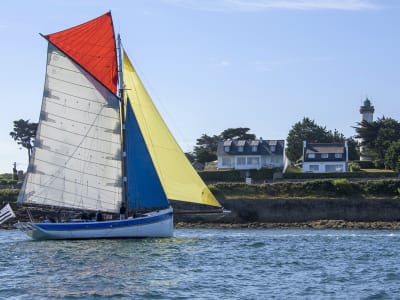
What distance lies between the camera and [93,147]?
51.2m

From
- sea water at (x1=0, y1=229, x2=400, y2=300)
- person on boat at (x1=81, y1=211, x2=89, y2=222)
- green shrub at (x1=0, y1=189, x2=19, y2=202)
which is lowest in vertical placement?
sea water at (x1=0, y1=229, x2=400, y2=300)

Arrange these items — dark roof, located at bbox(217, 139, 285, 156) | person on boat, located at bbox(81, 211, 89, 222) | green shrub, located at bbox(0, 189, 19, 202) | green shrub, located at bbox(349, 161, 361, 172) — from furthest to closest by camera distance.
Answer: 1. dark roof, located at bbox(217, 139, 285, 156)
2. green shrub, located at bbox(349, 161, 361, 172)
3. green shrub, located at bbox(0, 189, 19, 202)
4. person on boat, located at bbox(81, 211, 89, 222)

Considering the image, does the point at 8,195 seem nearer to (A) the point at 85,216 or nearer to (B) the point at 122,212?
(A) the point at 85,216

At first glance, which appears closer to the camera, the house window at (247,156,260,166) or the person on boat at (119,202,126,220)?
the person on boat at (119,202,126,220)

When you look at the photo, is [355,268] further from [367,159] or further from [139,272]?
[367,159]

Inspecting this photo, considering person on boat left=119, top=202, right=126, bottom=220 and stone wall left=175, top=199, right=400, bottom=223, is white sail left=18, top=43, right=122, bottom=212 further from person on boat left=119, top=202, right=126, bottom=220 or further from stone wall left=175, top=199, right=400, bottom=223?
stone wall left=175, top=199, right=400, bottom=223

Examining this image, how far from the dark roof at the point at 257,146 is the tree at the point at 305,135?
2526cm

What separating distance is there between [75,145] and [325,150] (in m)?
53.5

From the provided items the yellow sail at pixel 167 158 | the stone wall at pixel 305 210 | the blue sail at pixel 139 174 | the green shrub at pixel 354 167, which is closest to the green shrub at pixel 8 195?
the stone wall at pixel 305 210

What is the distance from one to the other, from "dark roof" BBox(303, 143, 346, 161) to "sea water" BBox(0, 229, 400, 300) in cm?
4732

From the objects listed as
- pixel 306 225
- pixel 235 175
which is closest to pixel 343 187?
pixel 306 225

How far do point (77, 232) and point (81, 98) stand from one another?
24.4ft

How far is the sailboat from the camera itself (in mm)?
50844

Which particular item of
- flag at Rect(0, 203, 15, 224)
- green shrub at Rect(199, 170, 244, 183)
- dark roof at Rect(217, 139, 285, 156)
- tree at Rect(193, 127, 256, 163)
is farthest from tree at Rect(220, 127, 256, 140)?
flag at Rect(0, 203, 15, 224)
